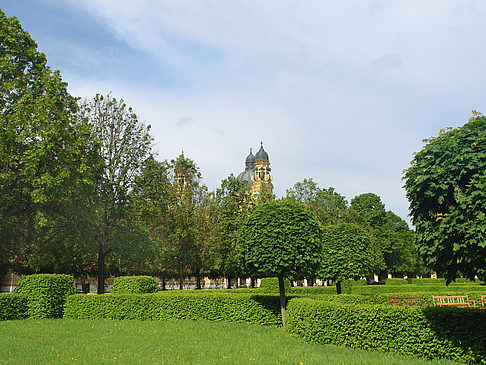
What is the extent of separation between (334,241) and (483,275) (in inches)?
594

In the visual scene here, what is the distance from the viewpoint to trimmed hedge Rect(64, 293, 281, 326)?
14711 millimetres

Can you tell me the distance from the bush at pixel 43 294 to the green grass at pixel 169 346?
10.5ft

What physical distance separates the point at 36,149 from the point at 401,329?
17.1m

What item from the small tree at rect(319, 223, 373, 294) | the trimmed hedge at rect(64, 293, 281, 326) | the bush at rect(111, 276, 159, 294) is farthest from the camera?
the small tree at rect(319, 223, 373, 294)

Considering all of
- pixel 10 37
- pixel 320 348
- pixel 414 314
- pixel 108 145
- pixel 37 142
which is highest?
pixel 10 37

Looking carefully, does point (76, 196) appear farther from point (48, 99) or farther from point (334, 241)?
point (334, 241)

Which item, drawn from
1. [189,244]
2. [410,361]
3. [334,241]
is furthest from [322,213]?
[410,361]

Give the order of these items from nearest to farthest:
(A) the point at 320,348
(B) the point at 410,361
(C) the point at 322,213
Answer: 1. (B) the point at 410,361
2. (A) the point at 320,348
3. (C) the point at 322,213

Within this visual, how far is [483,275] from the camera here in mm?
6848

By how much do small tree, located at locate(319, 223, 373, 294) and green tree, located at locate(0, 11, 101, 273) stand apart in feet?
45.2

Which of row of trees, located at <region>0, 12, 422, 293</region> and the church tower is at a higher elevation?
the church tower

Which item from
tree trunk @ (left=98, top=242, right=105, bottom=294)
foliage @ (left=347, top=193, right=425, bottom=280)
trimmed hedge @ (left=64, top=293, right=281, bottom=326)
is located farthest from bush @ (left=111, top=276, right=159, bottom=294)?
foliage @ (left=347, top=193, right=425, bottom=280)

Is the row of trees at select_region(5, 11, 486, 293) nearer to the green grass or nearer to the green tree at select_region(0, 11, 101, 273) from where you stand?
the green tree at select_region(0, 11, 101, 273)

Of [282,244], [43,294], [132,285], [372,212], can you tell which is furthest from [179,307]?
[372,212]
